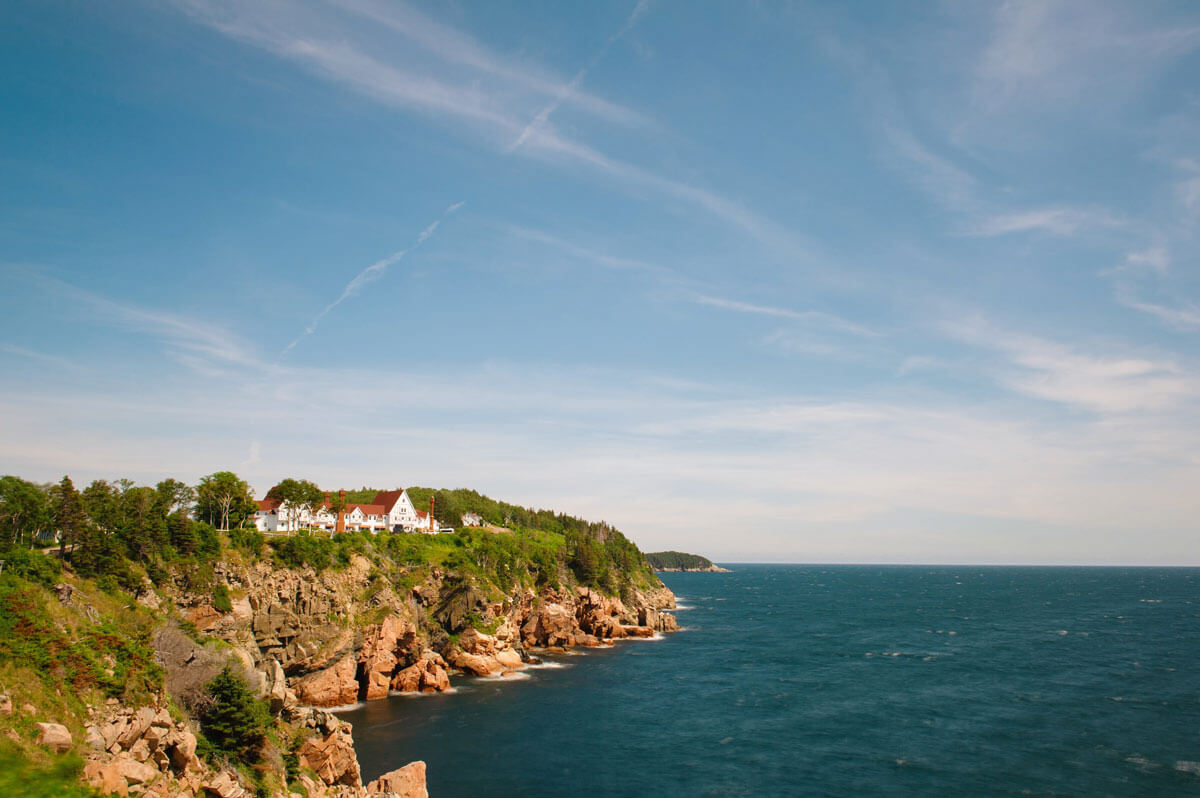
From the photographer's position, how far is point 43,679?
27156 millimetres

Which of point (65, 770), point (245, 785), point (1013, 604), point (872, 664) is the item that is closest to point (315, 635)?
point (245, 785)

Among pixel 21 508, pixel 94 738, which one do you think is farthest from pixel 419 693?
pixel 94 738

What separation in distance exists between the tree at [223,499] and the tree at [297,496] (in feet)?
21.4

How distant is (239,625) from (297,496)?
32.1m

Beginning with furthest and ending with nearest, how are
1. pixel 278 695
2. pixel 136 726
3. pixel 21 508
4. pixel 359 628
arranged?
pixel 359 628 → pixel 21 508 → pixel 278 695 → pixel 136 726

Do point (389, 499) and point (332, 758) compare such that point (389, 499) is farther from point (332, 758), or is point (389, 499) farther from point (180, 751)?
point (180, 751)

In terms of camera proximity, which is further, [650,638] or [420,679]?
[650,638]

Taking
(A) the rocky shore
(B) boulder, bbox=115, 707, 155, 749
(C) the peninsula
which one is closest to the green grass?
(C) the peninsula

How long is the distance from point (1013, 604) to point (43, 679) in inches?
8438

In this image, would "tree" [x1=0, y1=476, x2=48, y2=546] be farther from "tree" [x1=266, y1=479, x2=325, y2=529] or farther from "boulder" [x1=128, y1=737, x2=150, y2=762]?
"boulder" [x1=128, y1=737, x2=150, y2=762]

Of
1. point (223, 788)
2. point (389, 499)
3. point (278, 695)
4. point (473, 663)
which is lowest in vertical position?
point (473, 663)

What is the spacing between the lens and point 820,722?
65812 millimetres

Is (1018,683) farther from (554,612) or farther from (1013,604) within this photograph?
(1013,604)

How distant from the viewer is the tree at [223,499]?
8488 centimetres
